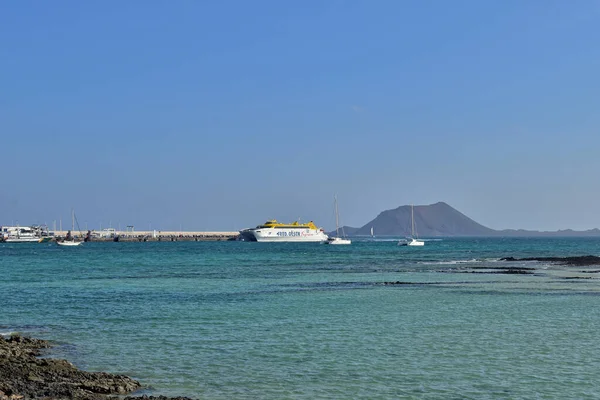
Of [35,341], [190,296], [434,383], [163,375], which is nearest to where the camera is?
[434,383]

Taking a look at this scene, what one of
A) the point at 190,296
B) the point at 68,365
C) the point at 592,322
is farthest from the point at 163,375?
the point at 190,296

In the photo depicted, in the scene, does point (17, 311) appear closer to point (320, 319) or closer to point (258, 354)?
point (320, 319)

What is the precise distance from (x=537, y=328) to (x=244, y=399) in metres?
12.2

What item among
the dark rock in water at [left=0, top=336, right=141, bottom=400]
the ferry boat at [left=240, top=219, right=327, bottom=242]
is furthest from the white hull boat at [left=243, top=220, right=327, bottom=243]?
the dark rock in water at [left=0, top=336, right=141, bottom=400]

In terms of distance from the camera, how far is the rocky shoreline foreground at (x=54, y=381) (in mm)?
13736

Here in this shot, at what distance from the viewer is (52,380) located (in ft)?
49.1

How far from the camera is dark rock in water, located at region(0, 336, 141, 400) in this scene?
1384cm

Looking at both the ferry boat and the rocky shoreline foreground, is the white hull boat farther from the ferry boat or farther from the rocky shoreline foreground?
the rocky shoreline foreground

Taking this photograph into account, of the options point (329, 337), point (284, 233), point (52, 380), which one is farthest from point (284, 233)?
point (52, 380)

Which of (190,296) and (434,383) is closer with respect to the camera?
(434,383)

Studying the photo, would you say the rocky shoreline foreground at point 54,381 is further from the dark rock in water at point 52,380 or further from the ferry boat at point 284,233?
the ferry boat at point 284,233

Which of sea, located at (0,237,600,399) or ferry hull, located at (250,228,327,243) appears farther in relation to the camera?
ferry hull, located at (250,228,327,243)

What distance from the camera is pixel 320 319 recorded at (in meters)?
25.6

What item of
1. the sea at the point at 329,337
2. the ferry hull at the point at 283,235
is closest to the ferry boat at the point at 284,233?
the ferry hull at the point at 283,235
